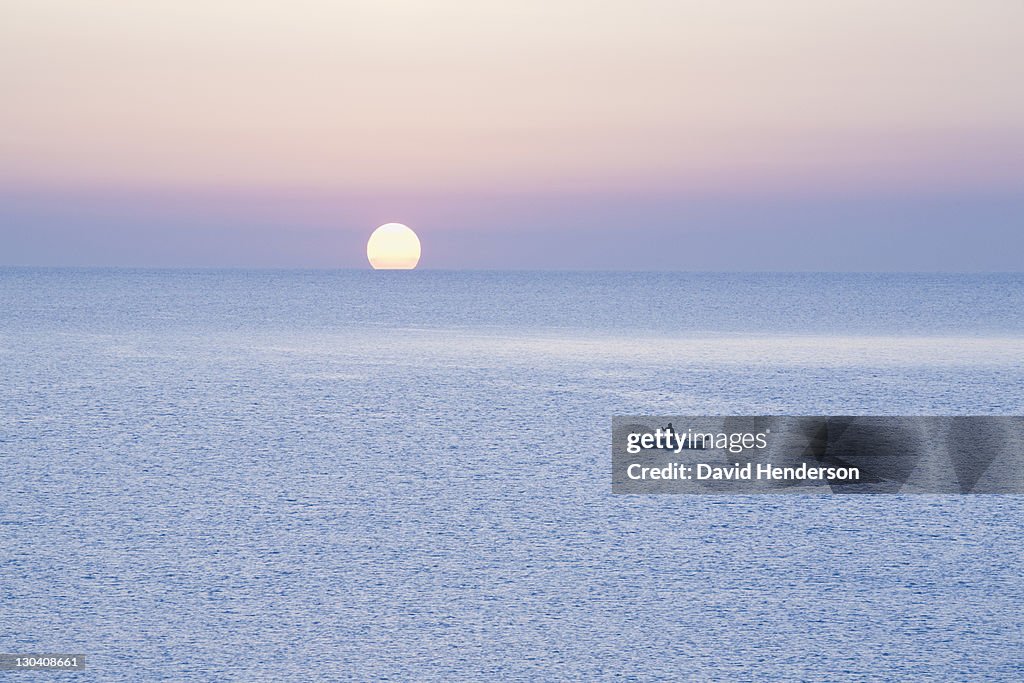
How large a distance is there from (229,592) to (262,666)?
2803 mm

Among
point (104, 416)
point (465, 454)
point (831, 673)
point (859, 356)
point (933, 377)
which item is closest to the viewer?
point (831, 673)

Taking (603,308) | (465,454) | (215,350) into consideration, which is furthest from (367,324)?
(465,454)

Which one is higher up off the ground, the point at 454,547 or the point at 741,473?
the point at 741,473

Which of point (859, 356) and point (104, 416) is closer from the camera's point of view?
point (104, 416)

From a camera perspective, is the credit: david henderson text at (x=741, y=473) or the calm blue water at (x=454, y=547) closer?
the calm blue water at (x=454, y=547)

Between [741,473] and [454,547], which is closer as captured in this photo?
[454,547]

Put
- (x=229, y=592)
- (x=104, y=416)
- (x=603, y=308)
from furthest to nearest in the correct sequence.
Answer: (x=603, y=308) → (x=104, y=416) → (x=229, y=592)

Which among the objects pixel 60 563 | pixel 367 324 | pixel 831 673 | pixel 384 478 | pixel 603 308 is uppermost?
pixel 603 308

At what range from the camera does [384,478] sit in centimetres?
2447

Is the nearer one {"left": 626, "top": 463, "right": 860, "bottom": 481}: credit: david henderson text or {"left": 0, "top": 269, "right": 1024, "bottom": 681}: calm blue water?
{"left": 0, "top": 269, "right": 1024, "bottom": 681}: calm blue water

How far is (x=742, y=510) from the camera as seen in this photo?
848 inches

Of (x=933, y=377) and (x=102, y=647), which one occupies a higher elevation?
(x=933, y=377)

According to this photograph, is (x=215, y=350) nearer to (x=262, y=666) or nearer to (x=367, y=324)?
(x=367, y=324)

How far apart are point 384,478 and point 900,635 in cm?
1242
